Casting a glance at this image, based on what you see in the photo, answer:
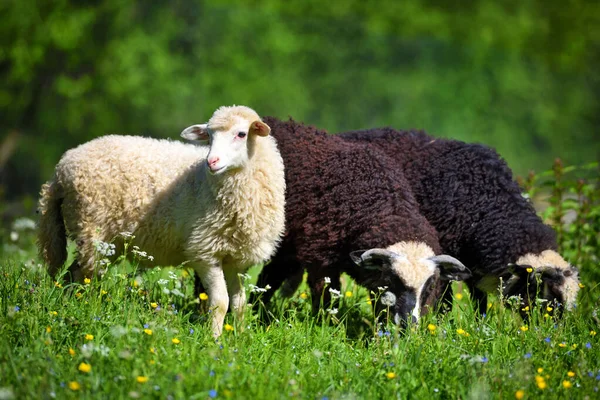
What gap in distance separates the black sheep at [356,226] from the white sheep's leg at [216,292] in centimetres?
86

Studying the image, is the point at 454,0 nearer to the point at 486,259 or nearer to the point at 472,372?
the point at 486,259

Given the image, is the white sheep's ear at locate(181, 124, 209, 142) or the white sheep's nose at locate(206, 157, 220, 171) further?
the white sheep's ear at locate(181, 124, 209, 142)

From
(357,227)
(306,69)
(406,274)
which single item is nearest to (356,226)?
(357,227)

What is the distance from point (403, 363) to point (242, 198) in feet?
5.50

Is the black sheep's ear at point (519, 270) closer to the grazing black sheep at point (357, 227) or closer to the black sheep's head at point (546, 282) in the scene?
the black sheep's head at point (546, 282)

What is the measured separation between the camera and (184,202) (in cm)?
516

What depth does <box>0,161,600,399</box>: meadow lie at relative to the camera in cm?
345

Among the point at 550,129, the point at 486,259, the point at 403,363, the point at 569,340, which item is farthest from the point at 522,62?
the point at 403,363

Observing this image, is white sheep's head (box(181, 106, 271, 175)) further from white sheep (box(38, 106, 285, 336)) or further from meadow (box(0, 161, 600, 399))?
meadow (box(0, 161, 600, 399))

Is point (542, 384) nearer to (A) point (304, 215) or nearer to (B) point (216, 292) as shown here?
(B) point (216, 292)

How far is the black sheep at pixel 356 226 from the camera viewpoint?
4.99 metres

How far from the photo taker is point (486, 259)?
18.6 feet

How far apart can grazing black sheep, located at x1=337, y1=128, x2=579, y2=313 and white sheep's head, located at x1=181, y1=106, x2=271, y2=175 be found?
1.53 metres

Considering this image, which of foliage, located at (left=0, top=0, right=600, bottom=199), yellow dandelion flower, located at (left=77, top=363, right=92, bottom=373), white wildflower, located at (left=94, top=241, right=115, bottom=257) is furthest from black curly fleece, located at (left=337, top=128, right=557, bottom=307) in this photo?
foliage, located at (left=0, top=0, right=600, bottom=199)
